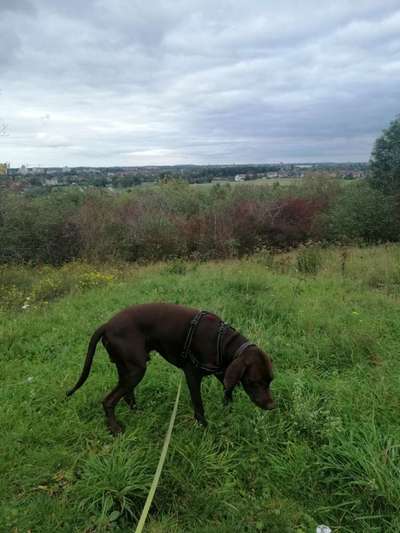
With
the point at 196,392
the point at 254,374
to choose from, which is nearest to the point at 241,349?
the point at 254,374

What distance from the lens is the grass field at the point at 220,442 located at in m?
2.38

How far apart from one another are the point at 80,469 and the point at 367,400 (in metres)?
2.42

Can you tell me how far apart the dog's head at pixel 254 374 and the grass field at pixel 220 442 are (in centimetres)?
35

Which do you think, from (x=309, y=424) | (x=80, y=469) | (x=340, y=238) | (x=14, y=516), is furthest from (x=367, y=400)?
(x=340, y=238)

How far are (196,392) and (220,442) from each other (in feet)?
1.37

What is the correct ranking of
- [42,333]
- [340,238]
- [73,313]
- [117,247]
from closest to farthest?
[42,333]
[73,313]
[117,247]
[340,238]

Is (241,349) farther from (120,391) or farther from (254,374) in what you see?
(120,391)

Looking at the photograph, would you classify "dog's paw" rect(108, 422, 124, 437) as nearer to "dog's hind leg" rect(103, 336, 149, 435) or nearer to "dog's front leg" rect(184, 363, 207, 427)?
"dog's hind leg" rect(103, 336, 149, 435)

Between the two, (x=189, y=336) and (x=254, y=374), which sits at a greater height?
(x=189, y=336)

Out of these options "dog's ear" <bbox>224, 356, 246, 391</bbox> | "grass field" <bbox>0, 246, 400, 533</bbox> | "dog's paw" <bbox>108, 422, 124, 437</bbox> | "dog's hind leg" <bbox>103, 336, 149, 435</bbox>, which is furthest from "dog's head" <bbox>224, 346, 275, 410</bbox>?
"dog's paw" <bbox>108, 422, 124, 437</bbox>

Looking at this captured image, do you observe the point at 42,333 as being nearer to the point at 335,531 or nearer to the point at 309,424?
the point at 309,424

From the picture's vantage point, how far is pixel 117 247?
58.2ft

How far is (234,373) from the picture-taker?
280cm

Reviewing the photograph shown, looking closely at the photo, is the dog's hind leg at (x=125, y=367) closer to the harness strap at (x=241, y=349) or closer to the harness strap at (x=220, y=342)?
the harness strap at (x=220, y=342)
